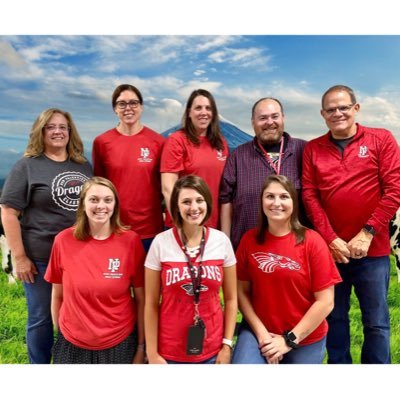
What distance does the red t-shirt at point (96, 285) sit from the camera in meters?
2.38

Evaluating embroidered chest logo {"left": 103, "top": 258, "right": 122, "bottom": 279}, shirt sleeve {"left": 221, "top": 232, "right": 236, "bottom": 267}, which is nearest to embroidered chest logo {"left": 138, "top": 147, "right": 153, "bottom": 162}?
embroidered chest logo {"left": 103, "top": 258, "right": 122, "bottom": 279}

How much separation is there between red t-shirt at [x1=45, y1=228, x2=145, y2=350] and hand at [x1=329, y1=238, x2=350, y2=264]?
1270 millimetres

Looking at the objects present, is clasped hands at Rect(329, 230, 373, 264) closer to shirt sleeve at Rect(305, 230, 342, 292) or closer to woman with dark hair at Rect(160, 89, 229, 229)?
shirt sleeve at Rect(305, 230, 342, 292)

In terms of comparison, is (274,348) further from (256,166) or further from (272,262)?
(256,166)

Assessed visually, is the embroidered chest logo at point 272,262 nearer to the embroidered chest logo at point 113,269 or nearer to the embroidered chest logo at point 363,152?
the embroidered chest logo at point 113,269

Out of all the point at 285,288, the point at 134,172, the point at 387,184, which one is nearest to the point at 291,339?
the point at 285,288

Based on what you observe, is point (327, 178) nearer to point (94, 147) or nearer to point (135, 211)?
point (135, 211)

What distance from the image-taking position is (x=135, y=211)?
10.0 feet

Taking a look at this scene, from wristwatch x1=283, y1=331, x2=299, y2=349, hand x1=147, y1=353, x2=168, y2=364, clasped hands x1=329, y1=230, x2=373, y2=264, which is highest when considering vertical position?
clasped hands x1=329, y1=230, x2=373, y2=264

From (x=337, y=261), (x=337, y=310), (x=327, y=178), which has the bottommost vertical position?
(x=337, y=310)

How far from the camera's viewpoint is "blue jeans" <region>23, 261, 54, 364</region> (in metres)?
2.81

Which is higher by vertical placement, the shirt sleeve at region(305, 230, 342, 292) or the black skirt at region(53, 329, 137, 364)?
the shirt sleeve at region(305, 230, 342, 292)

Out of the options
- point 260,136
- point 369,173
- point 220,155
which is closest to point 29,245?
point 220,155
